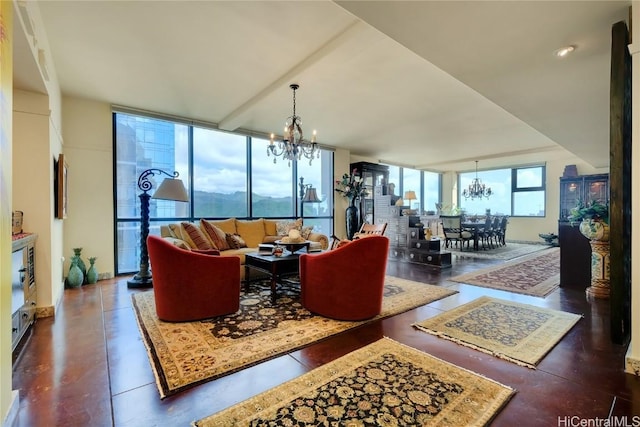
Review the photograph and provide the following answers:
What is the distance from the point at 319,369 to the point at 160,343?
1327 millimetres

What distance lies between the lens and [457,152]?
8.34 meters

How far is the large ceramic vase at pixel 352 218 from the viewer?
757 cm

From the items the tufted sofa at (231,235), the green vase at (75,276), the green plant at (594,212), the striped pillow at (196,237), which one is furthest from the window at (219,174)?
the green plant at (594,212)

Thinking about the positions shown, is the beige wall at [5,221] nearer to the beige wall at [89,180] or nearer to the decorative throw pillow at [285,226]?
the beige wall at [89,180]

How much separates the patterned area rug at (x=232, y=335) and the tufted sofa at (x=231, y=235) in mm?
879

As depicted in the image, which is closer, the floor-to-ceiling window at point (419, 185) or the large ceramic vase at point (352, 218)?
the large ceramic vase at point (352, 218)

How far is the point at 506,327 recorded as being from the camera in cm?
266

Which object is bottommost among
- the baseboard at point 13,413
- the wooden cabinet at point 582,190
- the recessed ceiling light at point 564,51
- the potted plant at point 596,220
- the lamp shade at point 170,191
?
the baseboard at point 13,413

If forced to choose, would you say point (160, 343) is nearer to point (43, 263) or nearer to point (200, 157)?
point (43, 263)

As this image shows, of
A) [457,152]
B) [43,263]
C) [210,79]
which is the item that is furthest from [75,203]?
[457,152]

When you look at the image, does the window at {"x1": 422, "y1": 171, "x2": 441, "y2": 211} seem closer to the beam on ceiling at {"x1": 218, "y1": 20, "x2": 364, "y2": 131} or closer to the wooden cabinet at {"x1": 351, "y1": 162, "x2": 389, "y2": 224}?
the wooden cabinet at {"x1": 351, "y1": 162, "x2": 389, "y2": 224}

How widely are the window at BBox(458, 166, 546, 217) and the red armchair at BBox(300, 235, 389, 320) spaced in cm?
989

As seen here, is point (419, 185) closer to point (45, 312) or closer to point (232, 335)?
point (232, 335)

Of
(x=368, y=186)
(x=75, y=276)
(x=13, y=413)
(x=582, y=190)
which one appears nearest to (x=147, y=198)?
(x=75, y=276)
